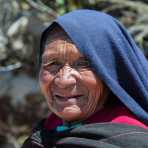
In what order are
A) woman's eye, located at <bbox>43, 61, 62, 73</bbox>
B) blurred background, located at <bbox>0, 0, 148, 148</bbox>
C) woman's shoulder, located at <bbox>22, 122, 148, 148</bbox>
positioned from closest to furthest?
woman's shoulder, located at <bbox>22, 122, 148, 148</bbox>
woman's eye, located at <bbox>43, 61, 62, 73</bbox>
blurred background, located at <bbox>0, 0, 148, 148</bbox>

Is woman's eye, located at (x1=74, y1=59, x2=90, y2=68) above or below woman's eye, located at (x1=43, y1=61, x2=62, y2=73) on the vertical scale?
above

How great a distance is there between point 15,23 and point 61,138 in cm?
365

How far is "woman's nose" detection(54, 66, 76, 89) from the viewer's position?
212 cm

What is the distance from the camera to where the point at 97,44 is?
2.10 m

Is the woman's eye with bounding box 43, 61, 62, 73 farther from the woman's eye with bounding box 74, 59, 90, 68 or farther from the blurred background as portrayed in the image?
the blurred background

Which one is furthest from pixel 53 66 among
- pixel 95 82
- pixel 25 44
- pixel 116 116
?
pixel 25 44

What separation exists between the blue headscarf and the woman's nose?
83 millimetres

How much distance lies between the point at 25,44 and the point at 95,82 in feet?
13.3

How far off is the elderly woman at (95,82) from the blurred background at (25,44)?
2.36 meters

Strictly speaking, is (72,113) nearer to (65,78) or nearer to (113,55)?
(65,78)

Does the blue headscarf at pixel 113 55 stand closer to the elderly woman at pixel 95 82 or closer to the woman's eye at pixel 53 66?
the elderly woman at pixel 95 82

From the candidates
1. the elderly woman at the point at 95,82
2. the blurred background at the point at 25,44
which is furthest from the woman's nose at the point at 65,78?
the blurred background at the point at 25,44

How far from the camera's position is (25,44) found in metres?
6.14

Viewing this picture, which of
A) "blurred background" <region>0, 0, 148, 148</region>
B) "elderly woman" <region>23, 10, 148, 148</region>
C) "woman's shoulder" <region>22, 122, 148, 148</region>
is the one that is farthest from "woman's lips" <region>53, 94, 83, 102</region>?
"blurred background" <region>0, 0, 148, 148</region>
